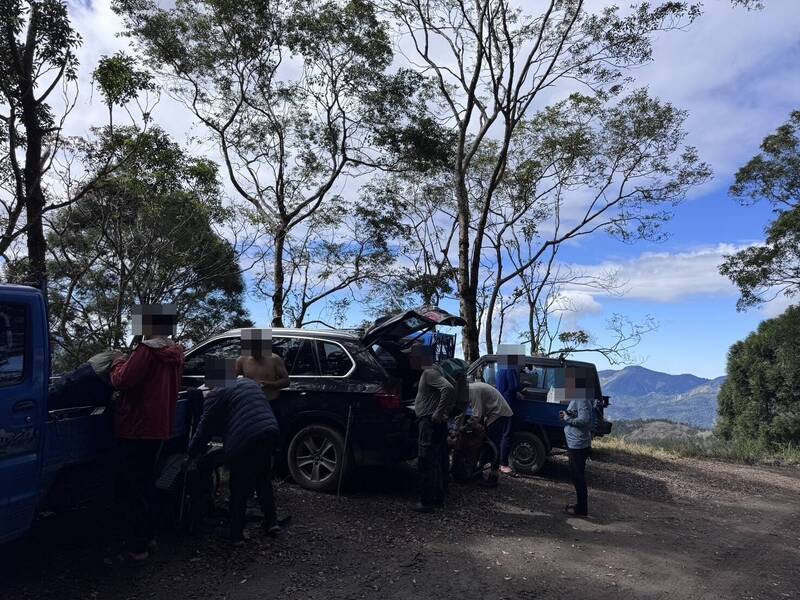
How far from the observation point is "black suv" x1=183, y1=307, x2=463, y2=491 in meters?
6.41

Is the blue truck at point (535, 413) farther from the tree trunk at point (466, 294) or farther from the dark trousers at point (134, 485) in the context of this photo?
the dark trousers at point (134, 485)

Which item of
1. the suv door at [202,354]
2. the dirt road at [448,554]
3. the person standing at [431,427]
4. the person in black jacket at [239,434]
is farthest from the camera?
the suv door at [202,354]

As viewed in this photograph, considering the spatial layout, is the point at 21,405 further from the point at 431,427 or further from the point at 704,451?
the point at 704,451

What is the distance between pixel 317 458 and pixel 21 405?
3.40 meters

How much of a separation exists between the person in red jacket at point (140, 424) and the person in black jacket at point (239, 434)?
1.28 ft

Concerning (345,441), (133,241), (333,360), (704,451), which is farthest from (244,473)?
(704,451)

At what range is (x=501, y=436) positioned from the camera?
876 cm

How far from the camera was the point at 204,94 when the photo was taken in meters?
16.8

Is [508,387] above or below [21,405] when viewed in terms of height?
above

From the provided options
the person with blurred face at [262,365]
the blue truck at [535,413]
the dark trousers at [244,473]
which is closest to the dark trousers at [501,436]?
the blue truck at [535,413]

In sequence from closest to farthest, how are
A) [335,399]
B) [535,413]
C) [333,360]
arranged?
[335,399] < [333,360] < [535,413]

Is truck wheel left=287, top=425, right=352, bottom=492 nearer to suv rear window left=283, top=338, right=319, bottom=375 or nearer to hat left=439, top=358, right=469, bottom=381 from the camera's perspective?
suv rear window left=283, top=338, right=319, bottom=375

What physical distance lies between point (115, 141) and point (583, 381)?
29.5 ft

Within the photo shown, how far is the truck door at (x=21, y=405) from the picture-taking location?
3570 mm
